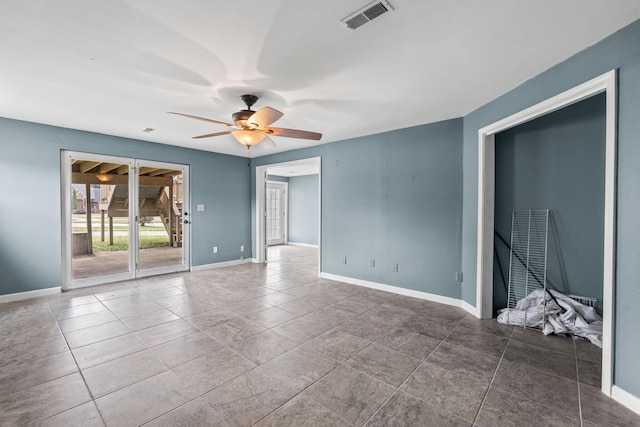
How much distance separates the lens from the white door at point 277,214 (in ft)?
32.8

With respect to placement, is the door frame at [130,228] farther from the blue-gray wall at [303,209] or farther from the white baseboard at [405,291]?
the blue-gray wall at [303,209]

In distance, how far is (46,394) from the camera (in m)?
2.00

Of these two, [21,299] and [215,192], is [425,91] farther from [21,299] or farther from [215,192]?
[21,299]

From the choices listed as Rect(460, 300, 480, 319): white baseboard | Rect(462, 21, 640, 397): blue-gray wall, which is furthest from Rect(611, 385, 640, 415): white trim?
Rect(460, 300, 480, 319): white baseboard

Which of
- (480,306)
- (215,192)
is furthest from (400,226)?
(215,192)

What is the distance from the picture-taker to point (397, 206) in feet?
14.6

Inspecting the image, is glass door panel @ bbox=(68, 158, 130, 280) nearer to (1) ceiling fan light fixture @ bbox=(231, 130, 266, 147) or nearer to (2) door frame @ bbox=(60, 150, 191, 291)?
(2) door frame @ bbox=(60, 150, 191, 291)

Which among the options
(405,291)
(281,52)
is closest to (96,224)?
Answer: (281,52)

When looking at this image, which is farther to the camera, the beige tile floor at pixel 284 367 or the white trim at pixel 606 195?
the white trim at pixel 606 195

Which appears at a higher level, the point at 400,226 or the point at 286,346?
the point at 400,226

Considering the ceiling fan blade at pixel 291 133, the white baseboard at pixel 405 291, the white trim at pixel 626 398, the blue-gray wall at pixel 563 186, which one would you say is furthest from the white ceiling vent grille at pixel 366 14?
the white baseboard at pixel 405 291

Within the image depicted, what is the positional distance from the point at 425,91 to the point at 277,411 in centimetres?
314

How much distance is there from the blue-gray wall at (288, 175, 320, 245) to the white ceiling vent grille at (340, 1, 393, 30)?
7626 millimetres

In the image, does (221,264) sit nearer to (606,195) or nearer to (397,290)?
(397,290)
